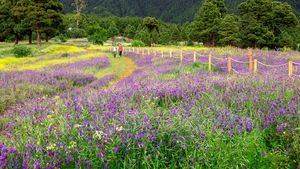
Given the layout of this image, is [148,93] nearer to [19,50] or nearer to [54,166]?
[54,166]

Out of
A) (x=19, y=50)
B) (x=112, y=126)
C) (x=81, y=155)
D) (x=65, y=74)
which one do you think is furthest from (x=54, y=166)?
(x=19, y=50)

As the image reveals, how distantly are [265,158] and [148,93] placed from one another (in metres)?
3.58

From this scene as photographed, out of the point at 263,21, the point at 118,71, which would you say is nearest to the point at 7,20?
the point at 263,21

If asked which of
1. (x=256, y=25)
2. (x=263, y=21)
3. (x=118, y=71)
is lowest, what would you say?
(x=118, y=71)

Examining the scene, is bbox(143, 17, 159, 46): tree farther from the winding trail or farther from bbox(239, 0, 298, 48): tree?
the winding trail

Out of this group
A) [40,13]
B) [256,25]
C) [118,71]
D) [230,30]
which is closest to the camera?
[118,71]

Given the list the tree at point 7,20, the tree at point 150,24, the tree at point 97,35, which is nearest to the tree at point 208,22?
the tree at point 97,35

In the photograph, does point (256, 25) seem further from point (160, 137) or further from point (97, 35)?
point (160, 137)

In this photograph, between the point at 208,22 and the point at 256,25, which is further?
the point at 208,22

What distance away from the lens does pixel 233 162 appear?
423 cm

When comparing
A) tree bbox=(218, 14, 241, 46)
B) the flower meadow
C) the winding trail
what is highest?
tree bbox=(218, 14, 241, 46)

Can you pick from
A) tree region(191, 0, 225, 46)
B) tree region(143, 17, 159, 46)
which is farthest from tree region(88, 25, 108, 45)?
tree region(191, 0, 225, 46)

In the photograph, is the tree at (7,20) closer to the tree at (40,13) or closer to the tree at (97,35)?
the tree at (40,13)

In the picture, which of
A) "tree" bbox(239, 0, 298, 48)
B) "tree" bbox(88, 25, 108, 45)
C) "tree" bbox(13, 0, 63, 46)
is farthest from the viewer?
"tree" bbox(88, 25, 108, 45)
